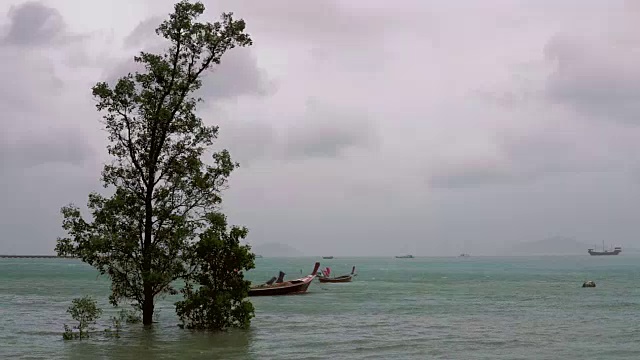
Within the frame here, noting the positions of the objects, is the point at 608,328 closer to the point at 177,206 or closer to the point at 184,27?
the point at 177,206

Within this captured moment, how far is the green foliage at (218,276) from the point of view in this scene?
111 feet


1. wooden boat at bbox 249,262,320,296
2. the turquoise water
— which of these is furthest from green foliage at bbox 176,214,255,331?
wooden boat at bbox 249,262,320,296

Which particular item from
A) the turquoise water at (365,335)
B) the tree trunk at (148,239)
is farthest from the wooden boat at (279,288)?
the tree trunk at (148,239)

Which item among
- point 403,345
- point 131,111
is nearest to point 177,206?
point 131,111

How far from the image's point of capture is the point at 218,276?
34125 mm

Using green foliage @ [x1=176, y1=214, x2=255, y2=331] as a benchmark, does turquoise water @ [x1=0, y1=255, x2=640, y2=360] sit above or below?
below

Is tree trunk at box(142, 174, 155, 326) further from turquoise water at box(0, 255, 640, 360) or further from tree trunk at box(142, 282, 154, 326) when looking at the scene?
turquoise water at box(0, 255, 640, 360)

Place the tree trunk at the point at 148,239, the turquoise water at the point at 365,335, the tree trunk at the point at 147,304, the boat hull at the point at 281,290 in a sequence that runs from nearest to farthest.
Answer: the turquoise water at the point at 365,335
the tree trunk at the point at 148,239
the tree trunk at the point at 147,304
the boat hull at the point at 281,290

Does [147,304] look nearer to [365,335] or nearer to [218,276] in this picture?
[218,276]

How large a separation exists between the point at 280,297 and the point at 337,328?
31.9m

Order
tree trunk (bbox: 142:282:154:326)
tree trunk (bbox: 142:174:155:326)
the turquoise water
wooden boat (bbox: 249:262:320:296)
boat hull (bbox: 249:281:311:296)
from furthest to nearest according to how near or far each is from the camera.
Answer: wooden boat (bbox: 249:262:320:296) → boat hull (bbox: 249:281:311:296) → tree trunk (bbox: 142:282:154:326) → tree trunk (bbox: 142:174:155:326) → the turquoise water

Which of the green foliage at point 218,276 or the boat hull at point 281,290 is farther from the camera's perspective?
the boat hull at point 281,290

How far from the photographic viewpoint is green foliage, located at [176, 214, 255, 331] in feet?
111

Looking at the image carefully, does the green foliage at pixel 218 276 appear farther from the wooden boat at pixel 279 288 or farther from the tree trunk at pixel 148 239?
the wooden boat at pixel 279 288
